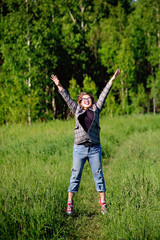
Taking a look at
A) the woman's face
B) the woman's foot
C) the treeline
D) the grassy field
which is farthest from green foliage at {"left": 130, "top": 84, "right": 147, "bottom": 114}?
the woman's foot

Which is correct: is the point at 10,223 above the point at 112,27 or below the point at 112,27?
below

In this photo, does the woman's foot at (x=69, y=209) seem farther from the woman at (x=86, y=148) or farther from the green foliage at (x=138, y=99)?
the green foliage at (x=138, y=99)

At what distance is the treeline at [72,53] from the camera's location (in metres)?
16.9

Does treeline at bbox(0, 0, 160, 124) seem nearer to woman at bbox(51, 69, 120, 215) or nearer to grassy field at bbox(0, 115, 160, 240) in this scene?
grassy field at bbox(0, 115, 160, 240)

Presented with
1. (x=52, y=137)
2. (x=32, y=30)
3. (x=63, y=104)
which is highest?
(x=32, y=30)

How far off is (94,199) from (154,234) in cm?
185

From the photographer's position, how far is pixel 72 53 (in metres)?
24.0

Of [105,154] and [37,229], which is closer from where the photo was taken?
[37,229]

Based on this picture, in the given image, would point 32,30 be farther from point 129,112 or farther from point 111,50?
point 129,112

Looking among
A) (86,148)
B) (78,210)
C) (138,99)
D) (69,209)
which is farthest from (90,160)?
(138,99)

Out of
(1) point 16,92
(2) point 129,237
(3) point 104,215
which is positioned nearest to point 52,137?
(3) point 104,215

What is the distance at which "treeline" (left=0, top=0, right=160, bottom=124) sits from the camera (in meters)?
16.9

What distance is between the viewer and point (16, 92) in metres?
16.9

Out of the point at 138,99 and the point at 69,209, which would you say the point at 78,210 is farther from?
the point at 138,99
